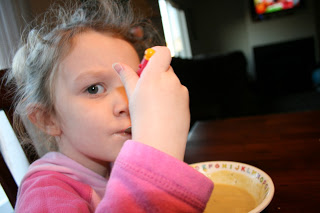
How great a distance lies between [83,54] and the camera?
0.48 metres

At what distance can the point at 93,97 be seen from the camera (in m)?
0.47

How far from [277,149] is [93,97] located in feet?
1.44

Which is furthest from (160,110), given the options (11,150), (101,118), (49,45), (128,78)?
(11,150)

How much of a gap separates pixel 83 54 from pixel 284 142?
52 centimetres

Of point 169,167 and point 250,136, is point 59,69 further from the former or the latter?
point 250,136

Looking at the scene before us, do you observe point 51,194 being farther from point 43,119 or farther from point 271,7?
point 271,7

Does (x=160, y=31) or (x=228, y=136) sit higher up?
(x=160, y=31)

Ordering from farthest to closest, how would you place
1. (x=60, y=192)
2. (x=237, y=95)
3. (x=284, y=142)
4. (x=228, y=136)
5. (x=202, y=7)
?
(x=202, y=7) → (x=237, y=95) → (x=228, y=136) → (x=284, y=142) → (x=60, y=192)

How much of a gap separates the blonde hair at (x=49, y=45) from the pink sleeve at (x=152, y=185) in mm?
306

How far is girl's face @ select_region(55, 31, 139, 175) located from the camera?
1.51 feet

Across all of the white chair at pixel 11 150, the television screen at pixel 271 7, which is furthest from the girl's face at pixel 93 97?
the television screen at pixel 271 7

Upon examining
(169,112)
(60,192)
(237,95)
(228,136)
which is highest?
(169,112)

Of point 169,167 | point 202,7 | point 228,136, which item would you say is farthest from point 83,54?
point 202,7

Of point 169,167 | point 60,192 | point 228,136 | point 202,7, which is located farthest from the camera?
point 202,7
